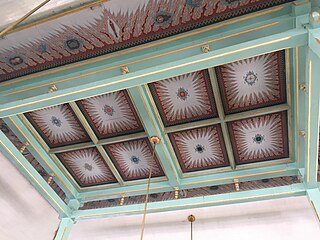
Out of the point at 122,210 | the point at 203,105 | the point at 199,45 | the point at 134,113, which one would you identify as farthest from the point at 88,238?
the point at 199,45

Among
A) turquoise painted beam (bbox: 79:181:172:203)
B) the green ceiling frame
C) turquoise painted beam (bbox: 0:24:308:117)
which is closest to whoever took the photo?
turquoise painted beam (bbox: 0:24:308:117)

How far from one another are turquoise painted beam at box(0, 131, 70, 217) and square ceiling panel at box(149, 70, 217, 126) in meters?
2.00

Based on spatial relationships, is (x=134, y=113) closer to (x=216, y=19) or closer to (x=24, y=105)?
(x=24, y=105)

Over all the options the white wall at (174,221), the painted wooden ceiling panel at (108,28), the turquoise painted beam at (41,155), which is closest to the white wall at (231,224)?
the white wall at (174,221)

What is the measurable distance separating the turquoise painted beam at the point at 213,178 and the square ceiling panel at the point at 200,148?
14 centimetres

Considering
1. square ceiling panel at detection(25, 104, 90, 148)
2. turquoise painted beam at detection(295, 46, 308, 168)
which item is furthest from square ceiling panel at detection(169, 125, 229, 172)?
square ceiling panel at detection(25, 104, 90, 148)

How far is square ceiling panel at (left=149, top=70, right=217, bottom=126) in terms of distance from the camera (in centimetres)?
365

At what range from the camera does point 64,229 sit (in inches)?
192

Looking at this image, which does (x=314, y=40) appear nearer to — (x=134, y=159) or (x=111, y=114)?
(x=111, y=114)

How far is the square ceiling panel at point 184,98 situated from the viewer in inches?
144

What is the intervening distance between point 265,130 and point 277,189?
86 cm

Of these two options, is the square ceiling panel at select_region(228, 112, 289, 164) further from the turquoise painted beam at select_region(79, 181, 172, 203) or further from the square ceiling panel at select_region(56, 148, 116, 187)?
the square ceiling panel at select_region(56, 148, 116, 187)

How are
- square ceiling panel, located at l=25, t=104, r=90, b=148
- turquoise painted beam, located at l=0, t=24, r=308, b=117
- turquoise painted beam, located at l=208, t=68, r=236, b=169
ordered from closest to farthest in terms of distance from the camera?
turquoise painted beam, located at l=0, t=24, r=308, b=117 < turquoise painted beam, located at l=208, t=68, r=236, b=169 < square ceiling panel, located at l=25, t=104, r=90, b=148

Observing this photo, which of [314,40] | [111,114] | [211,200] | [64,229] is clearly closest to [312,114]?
[314,40]
